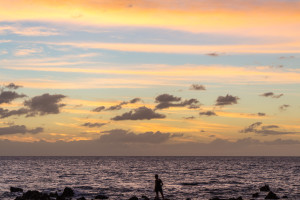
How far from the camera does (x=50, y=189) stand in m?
69.5

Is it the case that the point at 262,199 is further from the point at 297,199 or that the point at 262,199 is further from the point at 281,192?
the point at 281,192

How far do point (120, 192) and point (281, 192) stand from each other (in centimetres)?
2465

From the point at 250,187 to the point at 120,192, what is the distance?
22.8 meters

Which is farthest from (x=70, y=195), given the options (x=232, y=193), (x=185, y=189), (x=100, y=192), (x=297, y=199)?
(x=297, y=199)

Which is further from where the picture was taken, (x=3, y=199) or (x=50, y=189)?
(x=50, y=189)

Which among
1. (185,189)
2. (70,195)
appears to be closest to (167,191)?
(185,189)

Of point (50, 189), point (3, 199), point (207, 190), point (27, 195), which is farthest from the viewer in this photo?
point (50, 189)

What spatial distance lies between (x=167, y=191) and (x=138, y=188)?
7.41 m

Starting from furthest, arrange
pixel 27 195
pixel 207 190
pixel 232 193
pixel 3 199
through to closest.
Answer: pixel 207 190 < pixel 232 193 < pixel 3 199 < pixel 27 195

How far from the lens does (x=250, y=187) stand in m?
70.2

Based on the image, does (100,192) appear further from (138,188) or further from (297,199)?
(297,199)

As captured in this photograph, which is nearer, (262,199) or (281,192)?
(262,199)

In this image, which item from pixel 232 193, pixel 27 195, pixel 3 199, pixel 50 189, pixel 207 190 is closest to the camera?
pixel 27 195

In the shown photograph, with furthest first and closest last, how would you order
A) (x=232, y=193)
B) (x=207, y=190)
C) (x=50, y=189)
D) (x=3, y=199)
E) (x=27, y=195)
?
(x=50, y=189) < (x=207, y=190) < (x=232, y=193) < (x=3, y=199) < (x=27, y=195)
